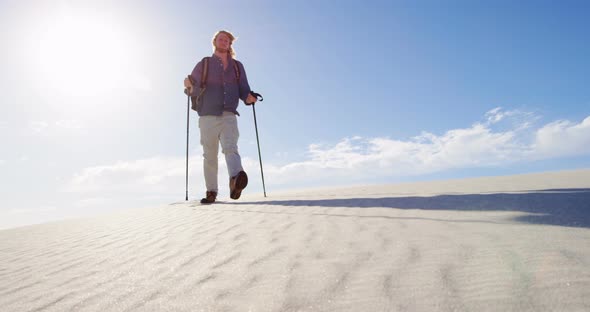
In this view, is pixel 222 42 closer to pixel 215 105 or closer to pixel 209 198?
pixel 215 105

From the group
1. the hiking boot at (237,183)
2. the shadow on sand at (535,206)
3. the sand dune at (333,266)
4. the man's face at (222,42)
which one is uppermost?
the man's face at (222,42)

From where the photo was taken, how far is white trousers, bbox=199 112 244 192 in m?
5.91

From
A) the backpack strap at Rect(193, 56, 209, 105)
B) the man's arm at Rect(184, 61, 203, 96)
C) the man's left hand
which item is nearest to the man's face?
the backpack strap at Rect(193, 56, 209, 105)

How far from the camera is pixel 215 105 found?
6.07m

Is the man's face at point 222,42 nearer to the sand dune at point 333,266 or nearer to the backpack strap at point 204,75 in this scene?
the backpack strap at point 204,75

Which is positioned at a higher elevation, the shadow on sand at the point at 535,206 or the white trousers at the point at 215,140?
the white trousers at the point at 215,140

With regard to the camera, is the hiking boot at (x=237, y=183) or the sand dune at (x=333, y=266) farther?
the hiking boot at (x=237, y=183)

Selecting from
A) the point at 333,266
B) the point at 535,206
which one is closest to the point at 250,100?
the point at 535,206

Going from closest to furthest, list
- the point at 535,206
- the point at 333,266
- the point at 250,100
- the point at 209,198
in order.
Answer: the point at 333,266, the point at 535,206, the point at 209,198, the point at 250,100

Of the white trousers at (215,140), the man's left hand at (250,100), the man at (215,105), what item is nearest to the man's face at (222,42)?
the man at (215,105)

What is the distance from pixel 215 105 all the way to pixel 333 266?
483 centimetres

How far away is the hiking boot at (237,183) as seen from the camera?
5.52 m

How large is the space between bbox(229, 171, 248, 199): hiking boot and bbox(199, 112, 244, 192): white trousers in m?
0.29

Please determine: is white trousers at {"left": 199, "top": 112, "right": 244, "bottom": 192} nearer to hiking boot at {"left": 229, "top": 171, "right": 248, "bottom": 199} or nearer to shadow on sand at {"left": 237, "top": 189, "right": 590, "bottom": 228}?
hiking boot at {"left": 229, "top": 171, "right": 248, "bottom": 199}
